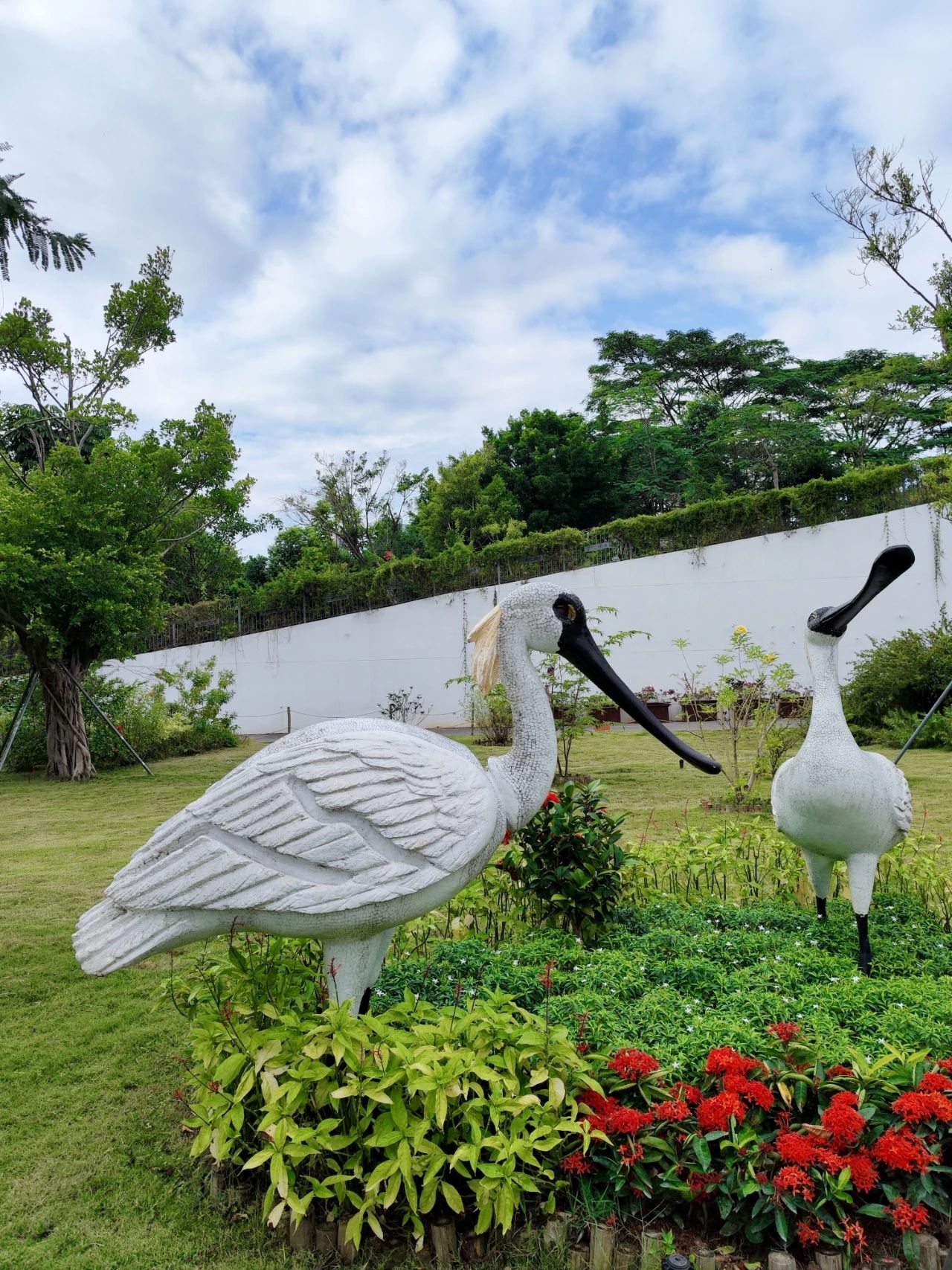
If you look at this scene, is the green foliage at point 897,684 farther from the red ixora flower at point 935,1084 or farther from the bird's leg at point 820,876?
the red ixora flower at point 935,1084

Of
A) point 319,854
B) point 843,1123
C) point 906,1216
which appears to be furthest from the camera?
point 319,854

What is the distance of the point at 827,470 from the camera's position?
78.4 ft

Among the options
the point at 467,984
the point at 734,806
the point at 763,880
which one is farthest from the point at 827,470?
the point at 467,984

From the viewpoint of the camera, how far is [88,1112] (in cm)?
275

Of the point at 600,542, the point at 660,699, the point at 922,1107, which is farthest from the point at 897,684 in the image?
the point at 922,1107

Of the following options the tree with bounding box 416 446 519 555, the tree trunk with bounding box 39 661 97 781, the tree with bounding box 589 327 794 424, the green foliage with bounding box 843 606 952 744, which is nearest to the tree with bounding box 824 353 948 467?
the tree with bounding box 589 327 794 424

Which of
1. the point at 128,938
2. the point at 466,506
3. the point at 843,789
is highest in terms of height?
the point at 466,506

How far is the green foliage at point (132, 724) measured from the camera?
12.1m

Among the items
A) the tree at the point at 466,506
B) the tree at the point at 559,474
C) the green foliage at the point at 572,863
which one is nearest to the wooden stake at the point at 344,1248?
the green foliage at the point at 572,863

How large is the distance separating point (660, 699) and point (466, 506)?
37.2 ft

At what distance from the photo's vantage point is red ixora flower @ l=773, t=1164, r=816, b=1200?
1.83 metres

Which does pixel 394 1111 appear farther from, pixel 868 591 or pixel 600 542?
pixel 600 542

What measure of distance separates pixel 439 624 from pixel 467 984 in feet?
50.7

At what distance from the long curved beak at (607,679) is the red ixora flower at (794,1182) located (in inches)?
48.0
